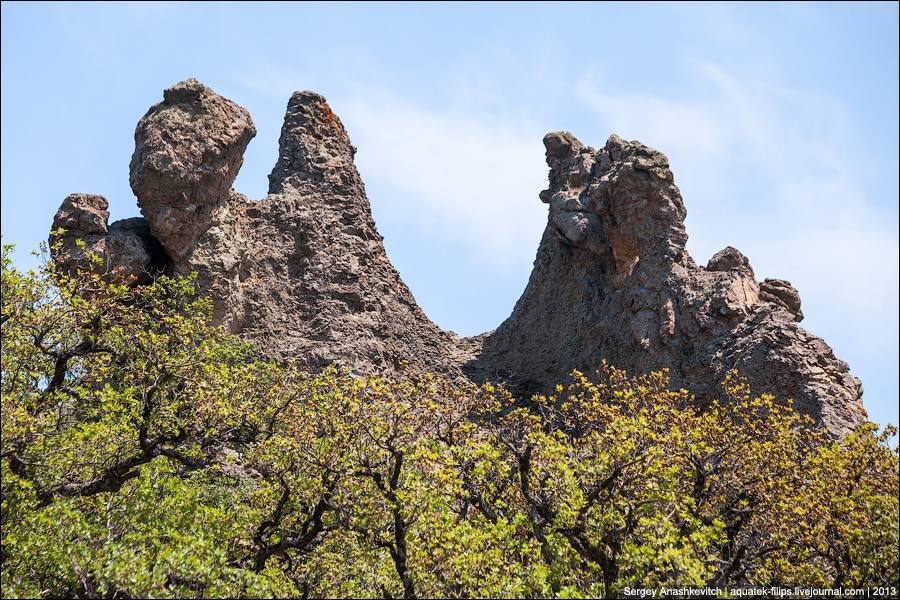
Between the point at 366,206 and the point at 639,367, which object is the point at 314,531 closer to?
the point at 639,367

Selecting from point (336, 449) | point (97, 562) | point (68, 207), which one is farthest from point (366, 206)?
point (97, 562)

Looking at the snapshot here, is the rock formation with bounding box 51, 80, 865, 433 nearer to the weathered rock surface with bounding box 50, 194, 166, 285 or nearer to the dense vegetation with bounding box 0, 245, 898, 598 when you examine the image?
the weathered rock surface with bounding box 50, 194, 166, 285

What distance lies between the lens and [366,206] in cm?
5153

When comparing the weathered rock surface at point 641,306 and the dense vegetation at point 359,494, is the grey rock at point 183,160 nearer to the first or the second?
the dense vegetation at point 359,494

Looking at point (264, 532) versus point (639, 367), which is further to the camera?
point (639, 367)

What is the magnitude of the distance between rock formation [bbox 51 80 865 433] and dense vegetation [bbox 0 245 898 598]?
10.9m

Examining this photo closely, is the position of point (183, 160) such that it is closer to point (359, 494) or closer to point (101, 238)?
point (101, 238)

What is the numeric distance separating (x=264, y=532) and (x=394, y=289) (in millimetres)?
25546

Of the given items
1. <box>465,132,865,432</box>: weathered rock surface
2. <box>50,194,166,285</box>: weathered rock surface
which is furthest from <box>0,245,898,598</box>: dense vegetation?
<box>50,194,166,285</box>: weathered rock surface

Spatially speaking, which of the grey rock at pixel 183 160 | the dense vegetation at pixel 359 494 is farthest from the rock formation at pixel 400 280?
the dense vegetation at pixel 359 494

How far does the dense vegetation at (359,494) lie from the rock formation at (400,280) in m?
10.9

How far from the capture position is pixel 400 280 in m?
50.5

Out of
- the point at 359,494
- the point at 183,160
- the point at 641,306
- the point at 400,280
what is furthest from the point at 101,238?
the point at 641,306

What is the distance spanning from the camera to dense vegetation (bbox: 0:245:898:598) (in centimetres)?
2080
